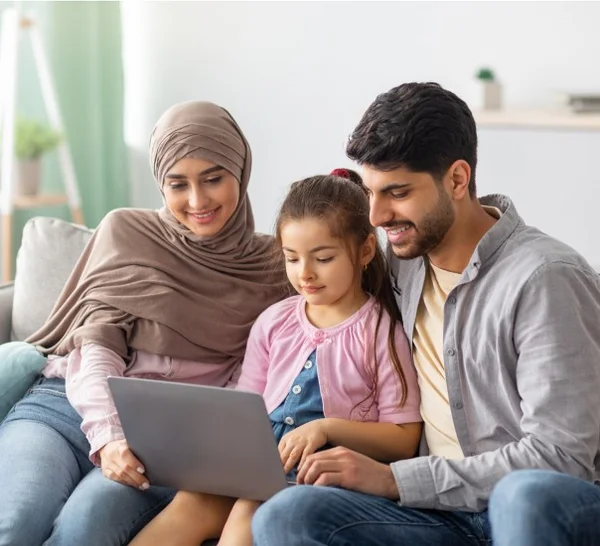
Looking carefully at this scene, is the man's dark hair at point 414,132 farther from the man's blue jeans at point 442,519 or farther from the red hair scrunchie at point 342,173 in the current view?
the man's blue jeans at point 442,519

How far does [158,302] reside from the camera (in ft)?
7.07

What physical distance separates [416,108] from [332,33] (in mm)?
2437

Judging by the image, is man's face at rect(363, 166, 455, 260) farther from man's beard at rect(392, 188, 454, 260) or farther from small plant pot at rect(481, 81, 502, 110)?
small plant pot at rect(481, 81, 502, 110)

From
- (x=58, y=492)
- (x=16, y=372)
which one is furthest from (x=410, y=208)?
(x=16, y=372)

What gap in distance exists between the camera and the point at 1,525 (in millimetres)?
1783

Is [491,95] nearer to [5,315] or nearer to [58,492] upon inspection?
[5,315]

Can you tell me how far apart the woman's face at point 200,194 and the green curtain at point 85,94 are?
1864 mm

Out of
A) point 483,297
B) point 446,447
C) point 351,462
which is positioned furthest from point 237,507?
point 483,297

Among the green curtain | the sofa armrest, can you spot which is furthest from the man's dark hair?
the green curtain

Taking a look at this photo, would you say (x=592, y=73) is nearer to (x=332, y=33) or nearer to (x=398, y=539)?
(x=332, y=33)

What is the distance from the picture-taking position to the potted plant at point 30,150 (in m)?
3.71

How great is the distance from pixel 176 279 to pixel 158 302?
8 centimetres

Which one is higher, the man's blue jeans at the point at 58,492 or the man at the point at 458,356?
the man at the point at 458,356

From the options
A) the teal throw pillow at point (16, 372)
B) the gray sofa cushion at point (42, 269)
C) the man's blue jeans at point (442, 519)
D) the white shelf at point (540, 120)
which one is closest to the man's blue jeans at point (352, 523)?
the man's blue jeans at point (442, 519)
